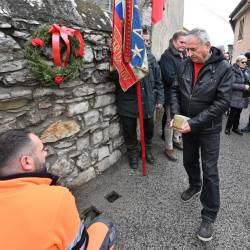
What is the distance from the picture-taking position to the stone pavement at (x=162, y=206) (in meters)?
2.69

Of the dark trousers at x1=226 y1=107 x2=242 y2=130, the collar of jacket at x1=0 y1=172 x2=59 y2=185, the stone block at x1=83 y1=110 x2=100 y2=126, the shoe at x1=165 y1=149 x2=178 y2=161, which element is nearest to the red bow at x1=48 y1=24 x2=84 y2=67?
the stone block at x1=83 y1=110 x2=100 y2=126

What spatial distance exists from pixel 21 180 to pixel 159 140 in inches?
153

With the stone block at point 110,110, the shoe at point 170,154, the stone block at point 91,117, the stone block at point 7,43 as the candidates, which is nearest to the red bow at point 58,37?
the stone block at point 7,43

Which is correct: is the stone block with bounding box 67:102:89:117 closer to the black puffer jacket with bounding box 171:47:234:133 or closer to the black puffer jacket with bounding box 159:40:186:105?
the black puffer jacket with bounding box 171:47:234:133

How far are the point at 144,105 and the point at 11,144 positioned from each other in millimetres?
2529

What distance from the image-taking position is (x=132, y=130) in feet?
13.1

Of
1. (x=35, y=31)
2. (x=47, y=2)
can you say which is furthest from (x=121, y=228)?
(x=47, y=2)

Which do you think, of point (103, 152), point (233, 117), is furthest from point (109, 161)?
point (233, 117)

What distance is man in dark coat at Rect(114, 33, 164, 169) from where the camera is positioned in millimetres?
3781

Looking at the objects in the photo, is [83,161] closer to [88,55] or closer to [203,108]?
[88,55]

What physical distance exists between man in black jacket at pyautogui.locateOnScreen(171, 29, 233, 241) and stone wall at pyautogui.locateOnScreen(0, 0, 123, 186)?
1040mm

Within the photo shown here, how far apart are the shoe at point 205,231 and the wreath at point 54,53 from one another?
1929mm

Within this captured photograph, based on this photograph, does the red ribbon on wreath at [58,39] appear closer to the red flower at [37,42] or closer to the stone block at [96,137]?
the red flower at [37,42]

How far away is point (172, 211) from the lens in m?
3.12
